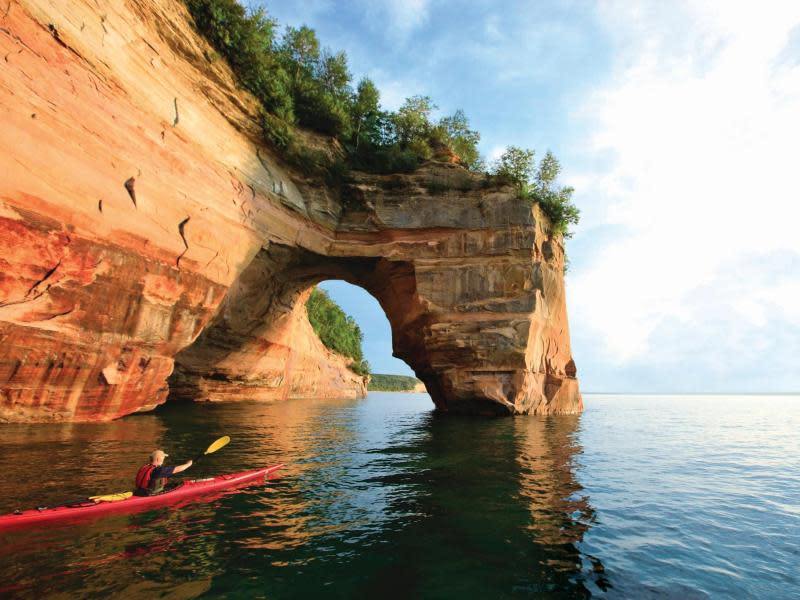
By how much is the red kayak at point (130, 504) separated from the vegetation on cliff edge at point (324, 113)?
16.2 m

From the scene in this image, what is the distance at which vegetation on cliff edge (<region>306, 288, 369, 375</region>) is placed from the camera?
57.4 m

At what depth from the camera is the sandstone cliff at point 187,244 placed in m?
11.6

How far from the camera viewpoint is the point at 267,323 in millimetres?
28016

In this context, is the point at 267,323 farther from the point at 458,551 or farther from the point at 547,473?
the point at 458,551

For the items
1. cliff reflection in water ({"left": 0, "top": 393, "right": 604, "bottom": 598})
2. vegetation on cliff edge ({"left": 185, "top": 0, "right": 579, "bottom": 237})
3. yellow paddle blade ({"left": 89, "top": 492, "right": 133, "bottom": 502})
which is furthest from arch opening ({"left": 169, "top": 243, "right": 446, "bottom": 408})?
yellow paddle blade ({"left": 89, "top": 492, "right": 133, "bottom": 502})

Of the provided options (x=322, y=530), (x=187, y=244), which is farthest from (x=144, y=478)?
(x=187, y=244)

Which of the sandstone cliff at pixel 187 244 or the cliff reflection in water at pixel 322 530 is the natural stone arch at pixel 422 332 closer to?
the sandstone cliff at pixel 187 244

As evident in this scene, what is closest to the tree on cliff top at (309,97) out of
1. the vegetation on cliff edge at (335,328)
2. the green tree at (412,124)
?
the green tree at (412,124)

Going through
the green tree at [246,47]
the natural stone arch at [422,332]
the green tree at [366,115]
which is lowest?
the natural stone arch at [422,332]

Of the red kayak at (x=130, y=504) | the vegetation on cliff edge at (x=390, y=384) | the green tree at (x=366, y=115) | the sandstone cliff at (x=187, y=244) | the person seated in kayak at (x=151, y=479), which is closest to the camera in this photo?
the red kayak at (x=130, y=504)

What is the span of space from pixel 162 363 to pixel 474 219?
17280 mm

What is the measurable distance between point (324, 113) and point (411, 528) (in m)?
22.2

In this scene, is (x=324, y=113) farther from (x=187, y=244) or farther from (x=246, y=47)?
(x=187, y=244)

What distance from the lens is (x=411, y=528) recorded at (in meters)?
6.64
